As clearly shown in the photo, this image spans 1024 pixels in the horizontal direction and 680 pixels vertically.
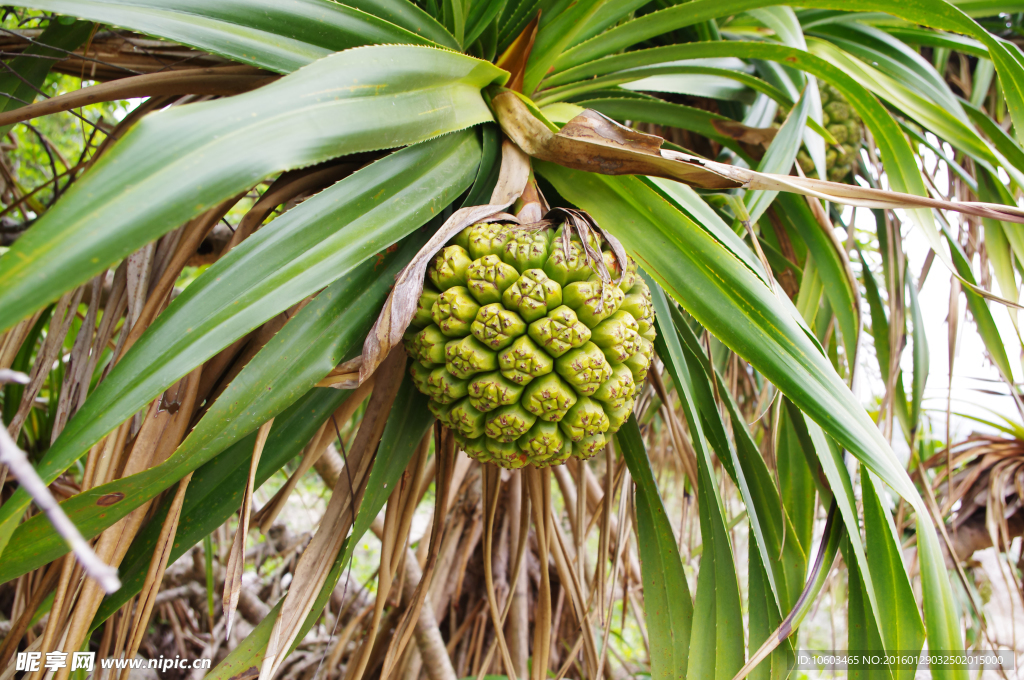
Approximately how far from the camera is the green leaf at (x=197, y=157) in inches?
14.4

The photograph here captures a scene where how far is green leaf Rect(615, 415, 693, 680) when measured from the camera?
2.82 feet

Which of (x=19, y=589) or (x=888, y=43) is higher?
(x=888, y=43)

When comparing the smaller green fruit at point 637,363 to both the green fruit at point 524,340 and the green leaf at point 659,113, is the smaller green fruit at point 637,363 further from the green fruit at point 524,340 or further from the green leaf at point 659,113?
the green leaf at point 659,113

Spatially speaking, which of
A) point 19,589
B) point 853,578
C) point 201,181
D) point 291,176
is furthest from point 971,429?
point 19,589

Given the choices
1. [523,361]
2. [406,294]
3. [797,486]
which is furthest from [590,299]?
[797,486]

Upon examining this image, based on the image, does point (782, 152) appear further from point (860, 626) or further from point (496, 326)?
point (860, 626)

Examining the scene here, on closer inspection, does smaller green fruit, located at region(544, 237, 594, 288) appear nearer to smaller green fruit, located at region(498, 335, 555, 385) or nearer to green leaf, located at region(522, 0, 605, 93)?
smaller green fruit, located at region(498, 335, 555, 385)

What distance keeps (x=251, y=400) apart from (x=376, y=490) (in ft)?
0.82

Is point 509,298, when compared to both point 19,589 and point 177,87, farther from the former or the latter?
point 19,589

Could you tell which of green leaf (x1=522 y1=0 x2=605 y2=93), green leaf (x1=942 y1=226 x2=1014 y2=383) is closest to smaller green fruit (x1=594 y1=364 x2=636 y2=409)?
green leaf (x1=522 y1=0 x2=605 y2=93)

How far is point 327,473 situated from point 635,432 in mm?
835

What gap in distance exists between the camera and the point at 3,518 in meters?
0.47

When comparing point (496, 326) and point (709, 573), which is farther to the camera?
point (709, 573)

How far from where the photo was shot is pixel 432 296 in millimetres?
681
